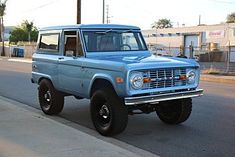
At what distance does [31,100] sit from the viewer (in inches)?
488

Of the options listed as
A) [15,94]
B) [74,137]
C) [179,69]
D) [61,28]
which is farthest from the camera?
[15,94]

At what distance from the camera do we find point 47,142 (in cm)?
664

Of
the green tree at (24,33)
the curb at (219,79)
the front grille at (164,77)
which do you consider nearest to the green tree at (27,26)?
the green tree at (24,33)

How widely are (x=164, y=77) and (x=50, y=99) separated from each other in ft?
10.5

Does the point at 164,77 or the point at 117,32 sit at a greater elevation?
the point at 117,32

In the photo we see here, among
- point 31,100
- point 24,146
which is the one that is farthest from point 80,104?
point 24,146

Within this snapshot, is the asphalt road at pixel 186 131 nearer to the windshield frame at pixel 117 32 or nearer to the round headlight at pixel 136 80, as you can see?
the round headlight at pixel 136 80

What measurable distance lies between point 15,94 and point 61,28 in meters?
5.39

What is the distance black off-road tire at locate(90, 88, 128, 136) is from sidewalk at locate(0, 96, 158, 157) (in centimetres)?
51

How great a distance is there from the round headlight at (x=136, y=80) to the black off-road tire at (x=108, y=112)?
0.45 meters

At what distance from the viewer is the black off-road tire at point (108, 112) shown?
7324mm

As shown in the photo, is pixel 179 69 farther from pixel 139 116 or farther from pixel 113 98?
pixel 139 116

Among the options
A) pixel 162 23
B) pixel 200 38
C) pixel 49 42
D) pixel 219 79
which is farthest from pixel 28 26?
pixel 49 42

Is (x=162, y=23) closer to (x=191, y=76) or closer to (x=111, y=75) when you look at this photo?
(x=191, y=76)
